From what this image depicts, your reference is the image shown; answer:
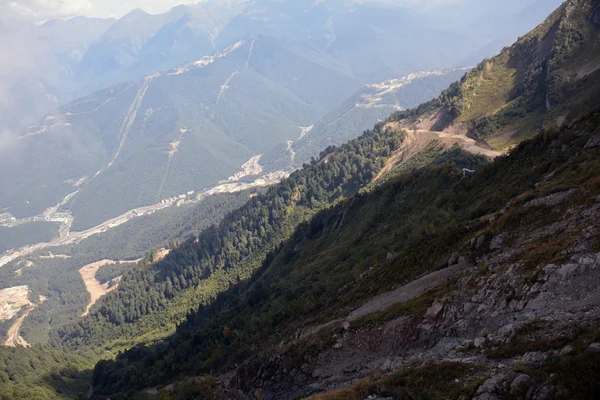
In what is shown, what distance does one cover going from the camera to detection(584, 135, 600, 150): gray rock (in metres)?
28.8

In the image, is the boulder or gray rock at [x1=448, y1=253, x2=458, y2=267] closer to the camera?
gray rock at [x1=448, y1=253, x2=458, y2=267]

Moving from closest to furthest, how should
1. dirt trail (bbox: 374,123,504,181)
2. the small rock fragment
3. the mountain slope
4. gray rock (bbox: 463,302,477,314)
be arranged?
the small rock fragment < gray rock (bbox: 463,302,477,314) < the mountain slope < dirt trail (bbox: 374,123,504,181)

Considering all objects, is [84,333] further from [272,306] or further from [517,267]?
[517,267]

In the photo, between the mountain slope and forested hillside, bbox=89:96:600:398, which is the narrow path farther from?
the mountain slope

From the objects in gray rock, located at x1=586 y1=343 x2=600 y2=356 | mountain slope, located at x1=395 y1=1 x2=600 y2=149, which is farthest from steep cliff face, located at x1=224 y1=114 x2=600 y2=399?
mountain slope, located at x1=395 y1=1 x2=600 y2=149

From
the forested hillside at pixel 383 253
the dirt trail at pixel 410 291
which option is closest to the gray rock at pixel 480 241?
the forested hillside at pixel 383 253

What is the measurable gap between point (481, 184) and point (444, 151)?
49402 millimetres

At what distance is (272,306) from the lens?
162 ft

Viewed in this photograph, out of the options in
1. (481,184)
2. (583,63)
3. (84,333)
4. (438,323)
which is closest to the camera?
(438,323)

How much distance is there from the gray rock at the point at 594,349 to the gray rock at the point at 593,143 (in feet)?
75.9

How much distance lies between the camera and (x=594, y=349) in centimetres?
1116

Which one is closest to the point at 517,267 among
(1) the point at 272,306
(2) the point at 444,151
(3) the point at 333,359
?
(3) the point at 333,359

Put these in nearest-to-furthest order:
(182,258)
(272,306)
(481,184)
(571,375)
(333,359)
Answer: (571,375) < (333,359) < (481,184) < (272,306) < (182,258)

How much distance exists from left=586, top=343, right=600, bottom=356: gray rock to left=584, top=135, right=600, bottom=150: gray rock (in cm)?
2312
